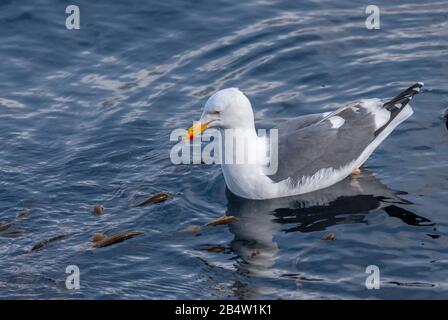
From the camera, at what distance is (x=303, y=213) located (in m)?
9.88

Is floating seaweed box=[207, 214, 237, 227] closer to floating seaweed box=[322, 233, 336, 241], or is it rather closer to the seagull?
the seagull

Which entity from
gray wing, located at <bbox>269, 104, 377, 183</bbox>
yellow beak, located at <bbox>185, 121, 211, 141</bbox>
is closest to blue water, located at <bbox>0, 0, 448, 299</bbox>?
gray wing, located at <bbox>269, 104, 377, 183</bbox>

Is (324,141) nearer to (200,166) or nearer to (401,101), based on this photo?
(401,101)

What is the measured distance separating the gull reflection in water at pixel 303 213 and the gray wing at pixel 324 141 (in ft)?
1.05

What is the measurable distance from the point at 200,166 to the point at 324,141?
64.5 inches

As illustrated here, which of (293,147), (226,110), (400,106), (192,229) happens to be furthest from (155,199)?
(400,106)

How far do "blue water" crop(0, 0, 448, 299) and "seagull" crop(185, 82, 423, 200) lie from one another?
0.21 m

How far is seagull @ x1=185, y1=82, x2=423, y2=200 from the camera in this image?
32.0 ft

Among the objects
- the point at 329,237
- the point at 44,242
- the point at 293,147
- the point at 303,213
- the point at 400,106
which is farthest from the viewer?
the point at 400,106

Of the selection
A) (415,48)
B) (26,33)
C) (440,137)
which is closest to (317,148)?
(440,137)

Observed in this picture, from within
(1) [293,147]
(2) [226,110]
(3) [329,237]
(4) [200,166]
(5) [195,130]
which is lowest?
(3) [329,237]

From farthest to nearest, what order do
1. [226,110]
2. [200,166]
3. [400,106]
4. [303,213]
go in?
[200,166]
[400,106]
[303,213]
[226,110]

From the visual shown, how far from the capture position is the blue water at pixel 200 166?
28.8 ft

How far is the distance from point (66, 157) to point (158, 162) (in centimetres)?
116
